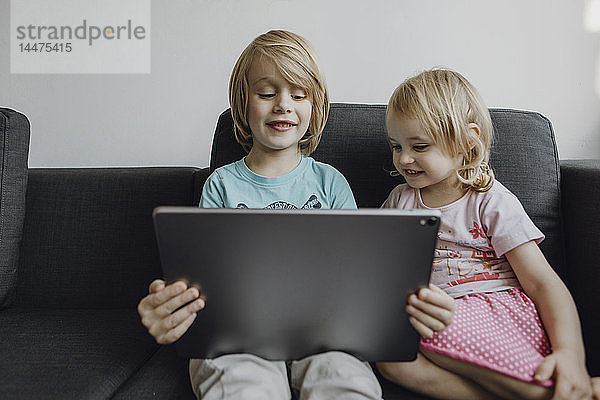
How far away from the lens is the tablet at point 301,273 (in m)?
0.77

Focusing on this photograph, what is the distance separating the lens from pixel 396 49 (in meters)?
1.66

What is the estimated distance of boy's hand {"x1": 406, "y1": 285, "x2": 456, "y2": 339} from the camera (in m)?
0.83

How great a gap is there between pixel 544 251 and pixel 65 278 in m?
1.13

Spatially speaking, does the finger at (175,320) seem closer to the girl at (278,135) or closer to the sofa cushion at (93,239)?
the girl at (278,135)

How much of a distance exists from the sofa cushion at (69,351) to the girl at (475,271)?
478 mm

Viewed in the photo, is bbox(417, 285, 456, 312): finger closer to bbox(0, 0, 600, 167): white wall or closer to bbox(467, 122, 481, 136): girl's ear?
bbox(467, 122, 481, 136): girl's ear

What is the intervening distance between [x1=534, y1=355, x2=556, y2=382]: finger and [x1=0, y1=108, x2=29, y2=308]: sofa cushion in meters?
1.16

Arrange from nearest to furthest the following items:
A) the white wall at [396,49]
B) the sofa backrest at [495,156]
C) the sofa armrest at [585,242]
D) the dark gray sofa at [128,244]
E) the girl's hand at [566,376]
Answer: the girl's hand at [566,376] → the dark gray sofa at [128,244] → the sofa armrest at [585,242] → the sofa backrest at [495,156] → the white wall at [396,49]

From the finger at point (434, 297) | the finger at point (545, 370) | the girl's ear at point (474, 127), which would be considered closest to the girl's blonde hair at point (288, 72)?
the girl's ear at point (474, 127)

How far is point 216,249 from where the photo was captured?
0.79 metres

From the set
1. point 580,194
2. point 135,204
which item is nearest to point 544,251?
point 580,194

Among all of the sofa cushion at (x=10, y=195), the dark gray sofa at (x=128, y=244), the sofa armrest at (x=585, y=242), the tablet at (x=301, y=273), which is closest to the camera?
the tablet at (x=301, y=273)

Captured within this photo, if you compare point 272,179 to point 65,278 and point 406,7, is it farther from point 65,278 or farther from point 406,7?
point 406,7

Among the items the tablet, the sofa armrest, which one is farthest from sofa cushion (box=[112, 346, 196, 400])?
the sofa armrest
